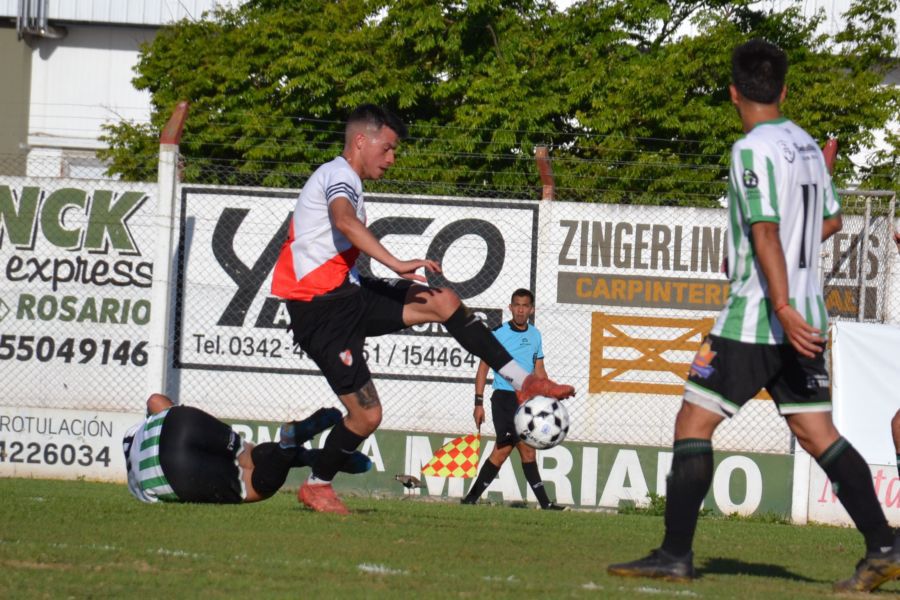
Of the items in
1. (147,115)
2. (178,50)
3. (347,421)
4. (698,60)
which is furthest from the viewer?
(147,115)

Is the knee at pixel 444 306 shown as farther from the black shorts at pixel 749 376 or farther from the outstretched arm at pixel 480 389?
the outstretched arm at pixel 480 389

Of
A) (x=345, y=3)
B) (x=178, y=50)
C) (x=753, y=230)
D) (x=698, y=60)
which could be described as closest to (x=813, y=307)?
(x=753, y=230)

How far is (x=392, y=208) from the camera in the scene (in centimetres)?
1394

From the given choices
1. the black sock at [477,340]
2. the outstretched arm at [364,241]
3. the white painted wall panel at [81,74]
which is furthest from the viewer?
the white painted wall panel at [81,74]

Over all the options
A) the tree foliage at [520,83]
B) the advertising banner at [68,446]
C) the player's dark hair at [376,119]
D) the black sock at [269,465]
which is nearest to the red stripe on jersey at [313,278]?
the player's dark hair at [376,119]

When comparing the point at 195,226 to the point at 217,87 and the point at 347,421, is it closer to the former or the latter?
the point at 347,421

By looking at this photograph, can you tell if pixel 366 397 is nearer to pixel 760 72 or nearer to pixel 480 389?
pixel 760 72

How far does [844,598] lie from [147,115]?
30870 mm

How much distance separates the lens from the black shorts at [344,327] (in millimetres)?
7211

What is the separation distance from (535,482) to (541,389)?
19.4 ft

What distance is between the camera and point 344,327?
7.22m

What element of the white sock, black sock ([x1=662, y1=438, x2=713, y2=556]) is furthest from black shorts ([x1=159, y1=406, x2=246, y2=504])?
black sock ([x1=662, y1=438, x2=713, y2=556])

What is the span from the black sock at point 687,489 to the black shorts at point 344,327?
233cm

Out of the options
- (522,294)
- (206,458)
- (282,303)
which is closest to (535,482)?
(522,294)
